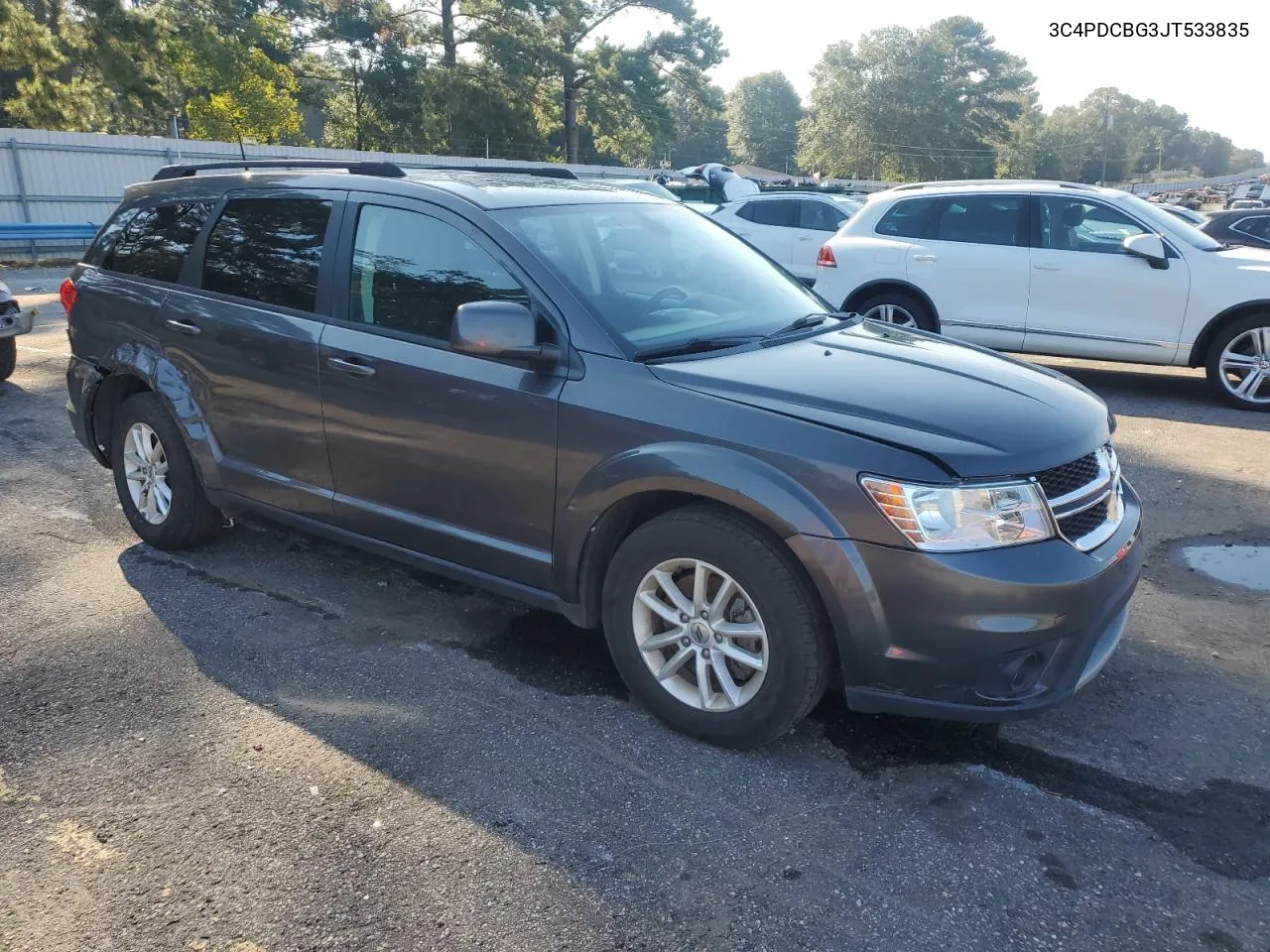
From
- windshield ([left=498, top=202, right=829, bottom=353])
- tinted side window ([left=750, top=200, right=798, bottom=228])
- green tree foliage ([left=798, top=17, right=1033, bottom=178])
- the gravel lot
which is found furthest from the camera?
green tree foliage ([left=798, top=17, right=1033, bottom=178])

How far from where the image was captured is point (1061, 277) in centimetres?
834

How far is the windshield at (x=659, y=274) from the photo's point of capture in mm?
3512

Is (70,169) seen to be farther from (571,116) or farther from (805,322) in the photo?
(571,116)

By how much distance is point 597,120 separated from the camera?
47938mm

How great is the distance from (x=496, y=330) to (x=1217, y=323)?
6.96 m

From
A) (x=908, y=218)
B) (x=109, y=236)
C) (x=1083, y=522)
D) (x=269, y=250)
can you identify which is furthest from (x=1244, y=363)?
(x=109, y=236)

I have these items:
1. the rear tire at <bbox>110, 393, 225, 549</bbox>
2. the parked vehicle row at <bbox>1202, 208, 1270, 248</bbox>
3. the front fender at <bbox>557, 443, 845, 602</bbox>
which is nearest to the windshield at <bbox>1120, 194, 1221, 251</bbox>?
the parked vehicle row at <bbox>1202, 208, 1270, 248</bbox>

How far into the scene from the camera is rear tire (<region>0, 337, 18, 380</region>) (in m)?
8.42

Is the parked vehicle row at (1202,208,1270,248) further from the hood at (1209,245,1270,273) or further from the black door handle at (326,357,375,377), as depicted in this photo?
the black door handle at (326,357,375,377)

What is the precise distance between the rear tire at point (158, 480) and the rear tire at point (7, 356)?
440 centimetres

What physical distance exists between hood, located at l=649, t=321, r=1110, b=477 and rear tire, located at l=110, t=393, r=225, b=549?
2589 millimetres

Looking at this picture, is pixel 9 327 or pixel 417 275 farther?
pixel 9 327

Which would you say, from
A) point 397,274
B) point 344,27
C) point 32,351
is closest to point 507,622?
point 397,274

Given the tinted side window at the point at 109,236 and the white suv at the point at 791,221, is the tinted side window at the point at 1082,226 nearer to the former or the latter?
the white suv at the point at 791,221
